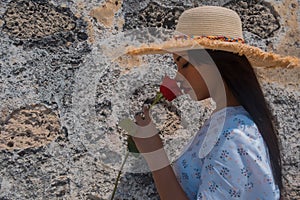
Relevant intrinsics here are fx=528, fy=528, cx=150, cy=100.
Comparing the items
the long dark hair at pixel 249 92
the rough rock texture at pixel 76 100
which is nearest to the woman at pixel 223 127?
the long dark hair at pixel 249 92

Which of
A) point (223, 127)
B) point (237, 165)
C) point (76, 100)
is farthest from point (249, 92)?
point (76, 100)

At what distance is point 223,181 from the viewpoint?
4.40 feet

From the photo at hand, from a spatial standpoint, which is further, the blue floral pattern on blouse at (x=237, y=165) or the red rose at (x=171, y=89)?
the red rose at (x=171, y=89)

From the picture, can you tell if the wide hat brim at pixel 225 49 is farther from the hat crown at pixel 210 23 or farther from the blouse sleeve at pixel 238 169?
the blouse sleeve at pixel 238 169

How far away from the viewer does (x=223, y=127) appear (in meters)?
1.42

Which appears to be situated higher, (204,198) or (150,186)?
(204,198)

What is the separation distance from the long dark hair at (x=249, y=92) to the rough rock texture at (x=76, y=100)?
372 millimetres

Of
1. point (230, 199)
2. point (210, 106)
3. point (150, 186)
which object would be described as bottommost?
point (150, 186)

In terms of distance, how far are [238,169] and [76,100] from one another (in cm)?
62

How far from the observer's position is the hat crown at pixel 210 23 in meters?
1.43

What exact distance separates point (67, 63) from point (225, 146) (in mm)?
630

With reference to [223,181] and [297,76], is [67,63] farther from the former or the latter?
[297,76]

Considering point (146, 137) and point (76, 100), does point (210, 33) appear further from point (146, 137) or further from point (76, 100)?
point (76, 100)

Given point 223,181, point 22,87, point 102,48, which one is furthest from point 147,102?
point 223,181
